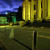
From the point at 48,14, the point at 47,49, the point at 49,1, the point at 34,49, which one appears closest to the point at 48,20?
the point at 48,14

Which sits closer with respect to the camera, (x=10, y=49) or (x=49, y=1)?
(x=10, y=49)

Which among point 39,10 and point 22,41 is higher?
point 39,10

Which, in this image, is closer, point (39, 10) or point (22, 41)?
point (22, 41)

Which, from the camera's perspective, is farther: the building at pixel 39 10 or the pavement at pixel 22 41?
the building at pixel 39 10

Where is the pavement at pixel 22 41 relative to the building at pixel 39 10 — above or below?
below

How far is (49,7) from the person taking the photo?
2978 cm

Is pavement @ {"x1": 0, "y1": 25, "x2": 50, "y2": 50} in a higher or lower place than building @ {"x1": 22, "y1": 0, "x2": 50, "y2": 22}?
lower

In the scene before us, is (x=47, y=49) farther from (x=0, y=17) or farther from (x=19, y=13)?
(x=19, y=13)

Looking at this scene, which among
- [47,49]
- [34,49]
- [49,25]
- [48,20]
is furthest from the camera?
[48,20]

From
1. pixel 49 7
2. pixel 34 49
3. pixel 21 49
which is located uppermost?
pixel 49 7

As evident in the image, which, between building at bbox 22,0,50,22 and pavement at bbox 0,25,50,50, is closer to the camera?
pavement at bbox 0,25,50,50

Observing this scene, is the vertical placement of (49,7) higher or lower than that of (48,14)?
higher

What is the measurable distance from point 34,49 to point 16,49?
2982 millimetres

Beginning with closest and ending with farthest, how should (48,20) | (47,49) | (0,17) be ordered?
(47,49) → (48,20) → (0,17)
